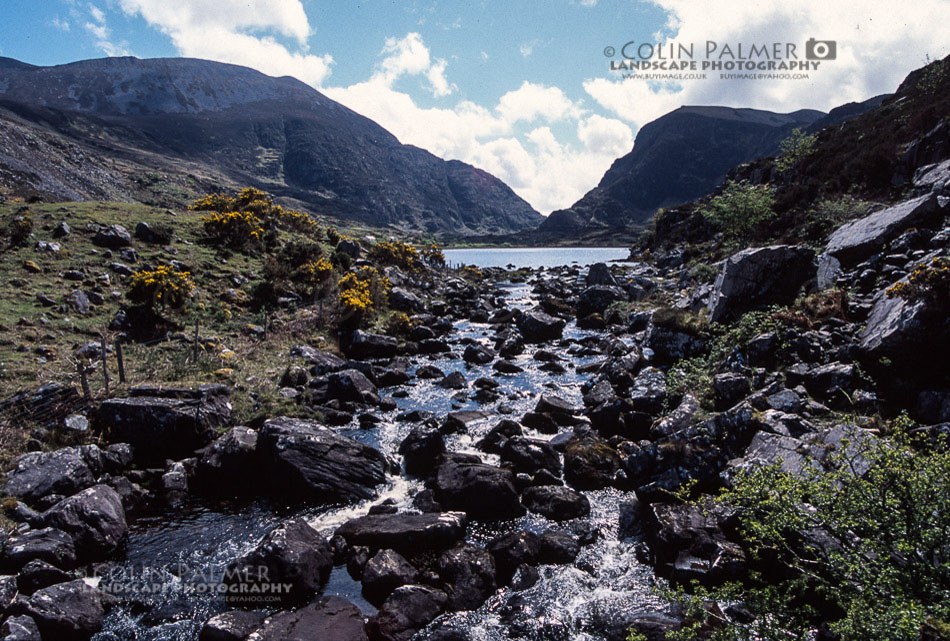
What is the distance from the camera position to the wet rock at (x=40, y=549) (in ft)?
32.7

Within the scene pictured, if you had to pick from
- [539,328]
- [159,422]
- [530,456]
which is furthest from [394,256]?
[530,456]

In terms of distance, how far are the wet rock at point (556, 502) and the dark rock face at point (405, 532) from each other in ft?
8.45

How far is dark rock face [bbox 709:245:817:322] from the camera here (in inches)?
832

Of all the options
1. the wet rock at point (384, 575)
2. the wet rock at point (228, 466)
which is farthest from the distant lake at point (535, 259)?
the wet rock at point (384, 575)

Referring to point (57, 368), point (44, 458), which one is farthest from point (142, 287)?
point (44, 458)

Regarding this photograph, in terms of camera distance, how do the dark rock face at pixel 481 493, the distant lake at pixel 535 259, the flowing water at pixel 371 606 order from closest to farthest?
the flowing water at pixel 371 606, the dark rock face at pixel 481 493, the distant lake at pixel 535 259

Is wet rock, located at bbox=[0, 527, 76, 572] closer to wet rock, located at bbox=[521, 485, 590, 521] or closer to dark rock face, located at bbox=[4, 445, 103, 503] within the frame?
dark rock face, located at bbox=[4, 445, 103, 503]

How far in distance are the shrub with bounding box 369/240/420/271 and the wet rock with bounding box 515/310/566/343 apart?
74.1 ft

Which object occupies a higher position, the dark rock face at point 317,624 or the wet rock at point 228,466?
the wet rock at point 228,466

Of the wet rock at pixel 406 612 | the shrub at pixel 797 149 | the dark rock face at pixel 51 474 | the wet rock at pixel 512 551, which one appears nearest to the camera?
the wet rock at pixel 406 612

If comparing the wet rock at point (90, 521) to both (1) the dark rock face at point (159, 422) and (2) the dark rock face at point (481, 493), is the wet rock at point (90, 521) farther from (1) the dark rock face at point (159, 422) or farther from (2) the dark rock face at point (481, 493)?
(2) the dark rock face at point (481, 493)

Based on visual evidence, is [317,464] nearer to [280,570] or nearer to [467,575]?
[280,570]

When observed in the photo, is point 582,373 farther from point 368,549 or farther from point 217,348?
point 217,348

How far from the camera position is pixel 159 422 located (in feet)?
51.8
